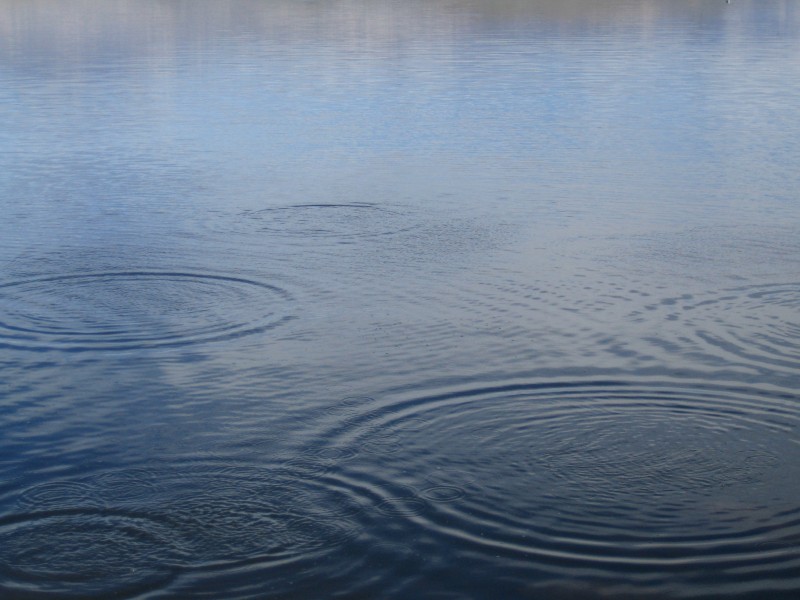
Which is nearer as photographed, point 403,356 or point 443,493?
point 443,493

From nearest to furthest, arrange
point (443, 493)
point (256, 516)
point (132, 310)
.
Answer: point (256, 516), point (443, 493), point (132, 310)

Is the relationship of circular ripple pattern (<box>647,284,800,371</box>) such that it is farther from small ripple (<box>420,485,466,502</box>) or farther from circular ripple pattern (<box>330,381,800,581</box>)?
small ripple (<box>420,485,466,502</box>)

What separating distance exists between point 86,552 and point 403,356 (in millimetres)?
3881

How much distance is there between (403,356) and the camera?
35.1 ft

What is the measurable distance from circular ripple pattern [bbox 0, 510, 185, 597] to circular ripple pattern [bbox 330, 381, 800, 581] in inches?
53.2

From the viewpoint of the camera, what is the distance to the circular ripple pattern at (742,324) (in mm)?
10594

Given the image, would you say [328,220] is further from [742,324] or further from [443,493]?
[443,493]

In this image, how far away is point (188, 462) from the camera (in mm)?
8602

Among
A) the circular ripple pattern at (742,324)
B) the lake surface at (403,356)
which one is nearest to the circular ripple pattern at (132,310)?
the lake surface at (403,356)

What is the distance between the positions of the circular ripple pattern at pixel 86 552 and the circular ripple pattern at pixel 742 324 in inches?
193

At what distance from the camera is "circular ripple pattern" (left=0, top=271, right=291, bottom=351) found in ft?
36.6

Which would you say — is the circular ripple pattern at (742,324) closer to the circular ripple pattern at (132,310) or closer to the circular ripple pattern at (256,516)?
the circular ripple pattern at (132,310)

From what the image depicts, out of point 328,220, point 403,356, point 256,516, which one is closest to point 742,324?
point 403,356

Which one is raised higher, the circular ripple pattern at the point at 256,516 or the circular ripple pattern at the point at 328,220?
the circular ripple pattern at the point at 328,220
